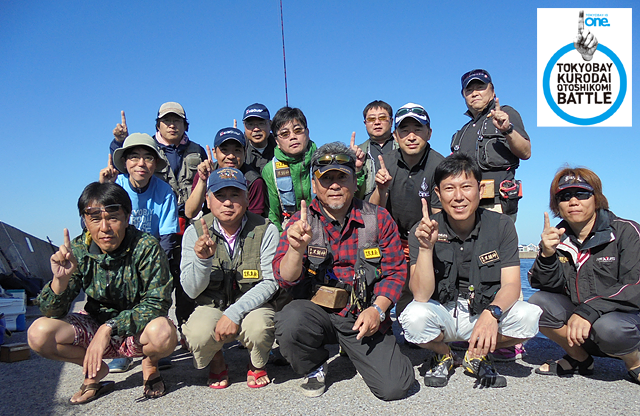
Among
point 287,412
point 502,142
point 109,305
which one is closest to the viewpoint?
point 287,412

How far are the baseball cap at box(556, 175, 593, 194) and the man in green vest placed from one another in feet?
8.20

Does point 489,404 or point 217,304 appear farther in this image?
point 217,304

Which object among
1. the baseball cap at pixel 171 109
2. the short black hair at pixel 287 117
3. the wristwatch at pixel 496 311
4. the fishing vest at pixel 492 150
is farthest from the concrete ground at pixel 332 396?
the baseball cap at pixel 171 109

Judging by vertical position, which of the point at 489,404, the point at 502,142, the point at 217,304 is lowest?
the point at 489,404

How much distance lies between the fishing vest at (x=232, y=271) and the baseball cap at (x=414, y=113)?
6.29ft

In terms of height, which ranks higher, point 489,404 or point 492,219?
point 492,219

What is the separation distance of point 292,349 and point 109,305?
1572 millimetres

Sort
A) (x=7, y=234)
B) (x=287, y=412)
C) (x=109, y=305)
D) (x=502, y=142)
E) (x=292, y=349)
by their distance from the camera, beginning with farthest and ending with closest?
(x=7, y=234) → (x=502, y=142) → (x=109, y=305) → (x=292, y=349) → (x=287, y=412)

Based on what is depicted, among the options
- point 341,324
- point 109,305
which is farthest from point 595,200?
point 109,305

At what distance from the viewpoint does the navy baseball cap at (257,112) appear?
5.23 meters

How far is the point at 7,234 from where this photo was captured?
32.7 ft

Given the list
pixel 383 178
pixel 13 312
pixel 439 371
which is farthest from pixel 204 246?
pixel 13 312

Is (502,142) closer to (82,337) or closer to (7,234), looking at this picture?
(82,337)

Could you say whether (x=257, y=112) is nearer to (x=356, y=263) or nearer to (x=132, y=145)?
(x=132, y=145)
